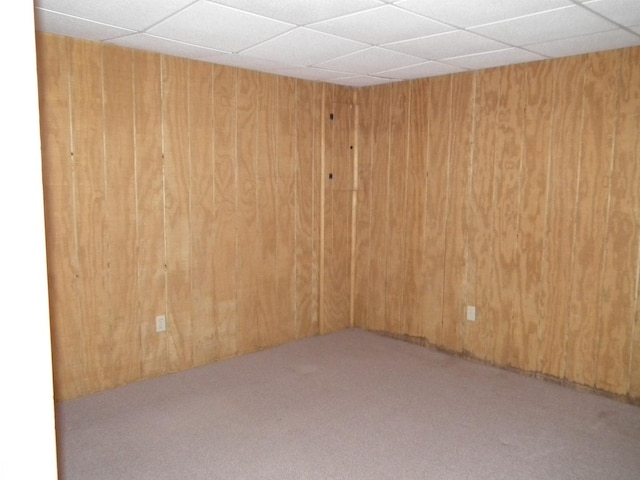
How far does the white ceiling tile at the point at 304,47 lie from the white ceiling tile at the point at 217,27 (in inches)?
3.6

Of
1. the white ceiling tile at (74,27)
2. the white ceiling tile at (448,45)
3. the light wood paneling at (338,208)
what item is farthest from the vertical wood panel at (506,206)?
the white ceiling tile at (74,27)

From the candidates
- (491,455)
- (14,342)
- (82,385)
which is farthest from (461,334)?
(14,342)

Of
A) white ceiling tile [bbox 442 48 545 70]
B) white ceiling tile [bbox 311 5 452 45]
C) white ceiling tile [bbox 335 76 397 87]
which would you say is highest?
white ceiling tile [bbox 335 76 397 87]

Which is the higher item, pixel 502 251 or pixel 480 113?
pixel 480 113

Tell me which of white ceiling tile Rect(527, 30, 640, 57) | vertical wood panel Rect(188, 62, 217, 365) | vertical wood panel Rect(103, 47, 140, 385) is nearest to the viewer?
white ceiling tile Rect(527, 30, 640, 57)

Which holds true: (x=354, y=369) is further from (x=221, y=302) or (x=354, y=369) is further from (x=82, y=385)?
(x=82, y=385)

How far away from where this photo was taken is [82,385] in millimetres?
3238

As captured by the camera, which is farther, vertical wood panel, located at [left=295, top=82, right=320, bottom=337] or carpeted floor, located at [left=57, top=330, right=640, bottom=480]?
vertical wood panel, located at [left=295, top=82, right=320, bottom=337]

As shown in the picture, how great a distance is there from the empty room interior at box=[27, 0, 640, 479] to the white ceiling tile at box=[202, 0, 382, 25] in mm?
19

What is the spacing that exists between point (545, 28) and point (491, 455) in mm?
2192

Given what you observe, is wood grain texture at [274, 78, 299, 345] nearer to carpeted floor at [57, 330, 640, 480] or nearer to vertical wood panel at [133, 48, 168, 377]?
carpeted floor at [57, 330, 640, 480]

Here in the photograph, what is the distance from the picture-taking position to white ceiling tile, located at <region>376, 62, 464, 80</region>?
3.69 meters

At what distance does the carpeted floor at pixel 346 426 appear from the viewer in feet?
8.13

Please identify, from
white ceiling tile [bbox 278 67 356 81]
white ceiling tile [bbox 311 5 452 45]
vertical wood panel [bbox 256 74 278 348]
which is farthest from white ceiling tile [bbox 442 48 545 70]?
vertical wood panel [bbox 256 74 278 348]
